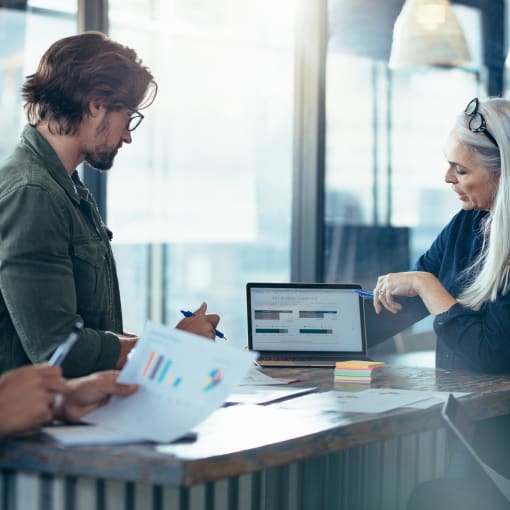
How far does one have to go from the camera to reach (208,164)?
466 centimetres

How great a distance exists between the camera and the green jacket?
212 cm

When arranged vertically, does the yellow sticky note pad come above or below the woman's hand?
below

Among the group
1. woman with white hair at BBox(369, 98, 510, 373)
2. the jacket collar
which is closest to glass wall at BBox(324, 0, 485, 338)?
woman with white hair at BBox(369, 98, 510, 373)

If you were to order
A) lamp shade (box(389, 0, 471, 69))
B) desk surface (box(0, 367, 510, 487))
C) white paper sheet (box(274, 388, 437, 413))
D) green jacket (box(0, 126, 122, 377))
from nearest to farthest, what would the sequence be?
desk surface (box(0, 367, 510, 487)) → white paper sheet (box(274, 388, 437, 413)) → green jacket (box(0, 126, 122, 377)) → lamp shade (box(389, 0, 471, 69))

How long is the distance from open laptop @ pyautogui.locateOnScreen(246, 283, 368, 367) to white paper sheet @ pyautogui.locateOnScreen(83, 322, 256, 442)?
0.99 meters

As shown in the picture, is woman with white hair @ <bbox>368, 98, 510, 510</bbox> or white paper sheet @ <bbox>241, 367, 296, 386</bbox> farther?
woman with white hair @ <bbox>368, 98, 510, 510</bbox>

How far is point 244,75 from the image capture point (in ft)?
15.4

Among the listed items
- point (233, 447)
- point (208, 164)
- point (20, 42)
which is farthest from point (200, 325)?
point (208, 164)

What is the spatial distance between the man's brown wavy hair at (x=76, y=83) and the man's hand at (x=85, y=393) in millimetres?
919

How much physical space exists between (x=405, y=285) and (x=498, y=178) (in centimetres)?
42

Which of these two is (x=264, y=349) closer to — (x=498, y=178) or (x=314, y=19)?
(x=498, y=178)

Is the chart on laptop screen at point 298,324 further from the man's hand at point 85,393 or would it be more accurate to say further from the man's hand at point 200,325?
the man's hand at point 85,393

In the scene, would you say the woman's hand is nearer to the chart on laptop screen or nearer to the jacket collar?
the chart on laptop screen

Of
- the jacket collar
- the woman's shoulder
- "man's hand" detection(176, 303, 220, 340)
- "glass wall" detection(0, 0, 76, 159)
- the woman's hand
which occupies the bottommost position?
"man's hand" detection(176, 303, 220, 340)
